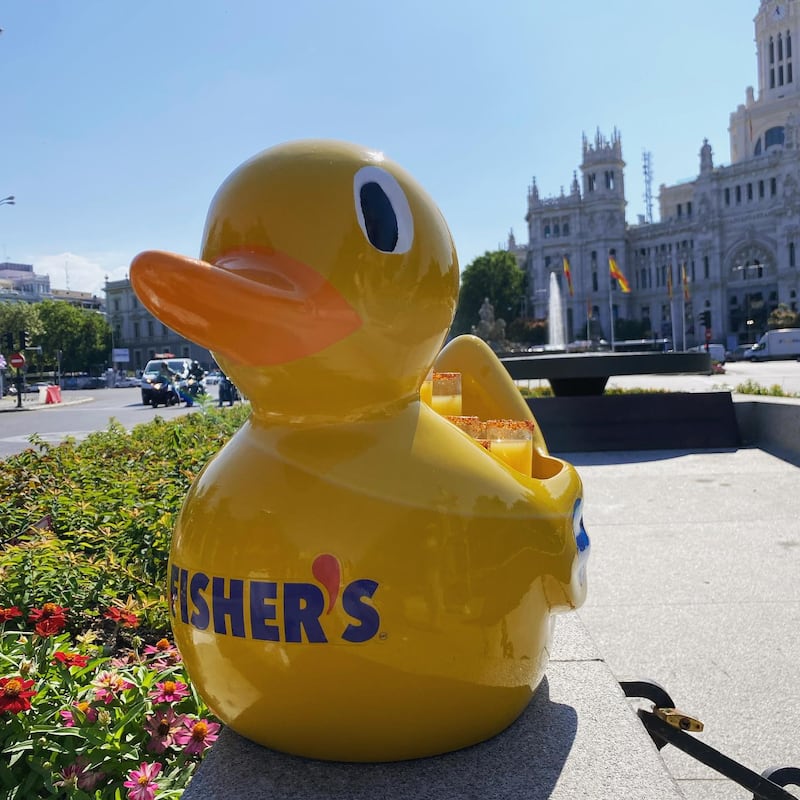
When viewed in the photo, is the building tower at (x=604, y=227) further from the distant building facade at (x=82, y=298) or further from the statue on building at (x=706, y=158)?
the distant building facade at (x=82, y=298)

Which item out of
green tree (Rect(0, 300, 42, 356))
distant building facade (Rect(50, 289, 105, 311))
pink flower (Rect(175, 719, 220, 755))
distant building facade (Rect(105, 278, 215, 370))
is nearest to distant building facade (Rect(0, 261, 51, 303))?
distant building facade (Rect(50, 289, 105, 311))

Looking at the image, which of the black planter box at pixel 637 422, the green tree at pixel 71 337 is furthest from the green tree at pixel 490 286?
the black planter box at pixel 637 422

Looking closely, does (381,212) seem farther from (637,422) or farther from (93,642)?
(637,422)

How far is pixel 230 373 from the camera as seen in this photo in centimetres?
207

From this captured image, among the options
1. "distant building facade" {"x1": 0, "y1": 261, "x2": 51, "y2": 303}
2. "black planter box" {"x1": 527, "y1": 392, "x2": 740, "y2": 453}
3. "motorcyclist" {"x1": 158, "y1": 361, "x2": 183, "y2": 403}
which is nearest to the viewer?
"black planter box" {"x1": 527, "y1": 392, "x2": 740, "y2": 453}

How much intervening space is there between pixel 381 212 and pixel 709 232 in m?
95.6

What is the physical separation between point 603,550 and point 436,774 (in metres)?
4.35

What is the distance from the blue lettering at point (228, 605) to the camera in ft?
6.09

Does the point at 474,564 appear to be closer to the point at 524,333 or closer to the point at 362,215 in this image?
the point at 362,215

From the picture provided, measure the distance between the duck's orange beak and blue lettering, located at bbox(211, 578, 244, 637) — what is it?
55cm

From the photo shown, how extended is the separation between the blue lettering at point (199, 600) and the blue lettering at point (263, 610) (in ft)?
0.49

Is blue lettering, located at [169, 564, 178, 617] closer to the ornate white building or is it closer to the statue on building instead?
the ornate white building

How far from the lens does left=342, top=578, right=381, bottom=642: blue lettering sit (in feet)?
5.91

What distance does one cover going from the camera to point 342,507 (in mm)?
1854
